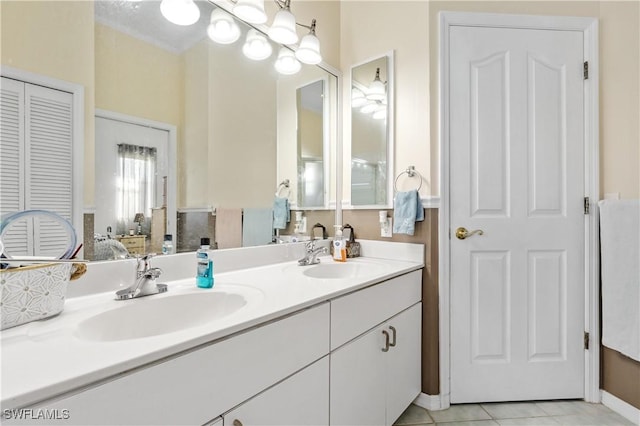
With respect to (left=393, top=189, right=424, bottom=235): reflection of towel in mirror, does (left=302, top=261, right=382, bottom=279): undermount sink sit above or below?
below

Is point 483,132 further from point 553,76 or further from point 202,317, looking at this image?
point 202,317

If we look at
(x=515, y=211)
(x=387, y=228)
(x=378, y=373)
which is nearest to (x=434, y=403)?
(x=378, y=373)

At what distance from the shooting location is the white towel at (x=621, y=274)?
1.46 meters

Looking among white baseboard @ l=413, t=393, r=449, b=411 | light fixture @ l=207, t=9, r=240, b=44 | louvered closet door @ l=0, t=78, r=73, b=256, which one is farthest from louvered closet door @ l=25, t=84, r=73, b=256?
white baseboard @ l=413, t=393, r=449, b=411

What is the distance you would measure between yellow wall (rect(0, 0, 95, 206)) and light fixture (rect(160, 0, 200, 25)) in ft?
0.86

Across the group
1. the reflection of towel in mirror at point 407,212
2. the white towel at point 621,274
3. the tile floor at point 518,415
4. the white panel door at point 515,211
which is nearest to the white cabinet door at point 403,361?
the tile floor at point 518,415

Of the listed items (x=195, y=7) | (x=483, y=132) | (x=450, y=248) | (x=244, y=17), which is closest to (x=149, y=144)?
(x=195, y=7)

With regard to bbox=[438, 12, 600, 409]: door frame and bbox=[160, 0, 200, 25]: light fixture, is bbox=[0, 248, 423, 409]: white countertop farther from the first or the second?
bbox=[160, 0, 200, 25]: light fixture

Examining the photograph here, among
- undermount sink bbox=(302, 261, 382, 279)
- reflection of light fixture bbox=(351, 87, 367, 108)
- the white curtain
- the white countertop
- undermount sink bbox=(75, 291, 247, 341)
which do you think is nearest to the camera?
the white countertop

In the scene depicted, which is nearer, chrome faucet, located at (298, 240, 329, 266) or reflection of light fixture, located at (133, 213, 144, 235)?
reflection of light fixture, located at (133, 213, 144, 235)

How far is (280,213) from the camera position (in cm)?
169

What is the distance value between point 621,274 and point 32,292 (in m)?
2.30

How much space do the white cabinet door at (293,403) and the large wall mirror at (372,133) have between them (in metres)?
1.11

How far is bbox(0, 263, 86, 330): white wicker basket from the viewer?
2.17 ft
